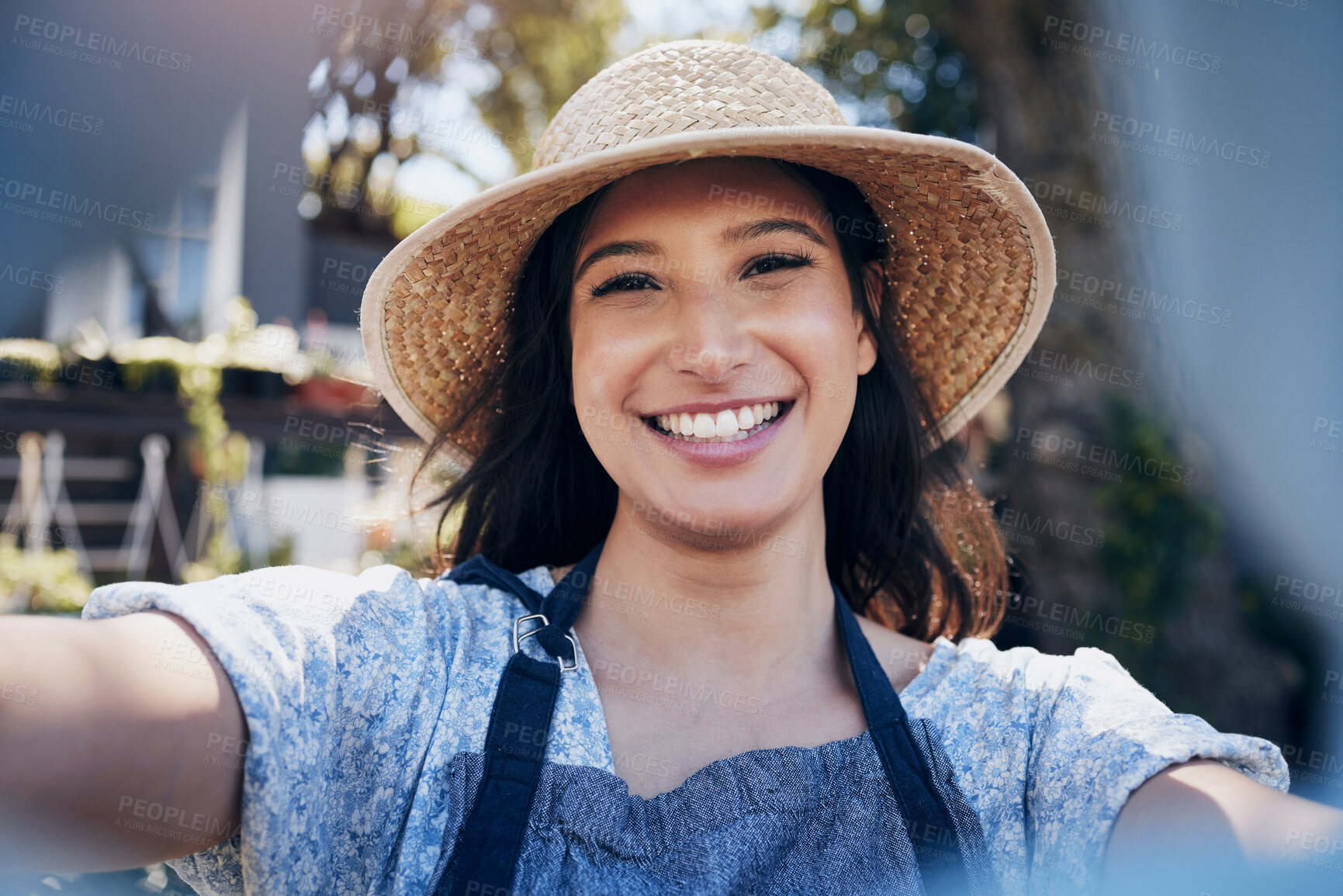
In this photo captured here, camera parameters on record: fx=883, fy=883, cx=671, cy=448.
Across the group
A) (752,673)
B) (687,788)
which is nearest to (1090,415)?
(752,673)

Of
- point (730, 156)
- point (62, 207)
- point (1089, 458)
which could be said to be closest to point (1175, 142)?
point (1089, 458)

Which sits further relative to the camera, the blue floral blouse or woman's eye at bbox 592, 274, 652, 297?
woman's eye at bbox 592, 274, 652, 297

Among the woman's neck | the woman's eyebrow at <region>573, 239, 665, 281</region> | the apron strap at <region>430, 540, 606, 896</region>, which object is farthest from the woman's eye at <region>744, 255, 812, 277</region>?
the apron strap at <region>430, 540, 606, 896</region>

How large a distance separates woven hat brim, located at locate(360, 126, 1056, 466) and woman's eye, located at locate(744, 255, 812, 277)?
177mm

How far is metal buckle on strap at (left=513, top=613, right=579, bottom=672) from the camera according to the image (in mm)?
1551

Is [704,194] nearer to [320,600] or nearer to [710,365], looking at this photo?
[710,365]

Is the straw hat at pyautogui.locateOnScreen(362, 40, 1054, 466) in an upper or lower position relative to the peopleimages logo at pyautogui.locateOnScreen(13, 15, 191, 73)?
lower

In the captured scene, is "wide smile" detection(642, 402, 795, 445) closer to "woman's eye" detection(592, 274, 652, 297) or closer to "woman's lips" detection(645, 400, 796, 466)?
"woman's lips" detection(645, 400, 796, 466)

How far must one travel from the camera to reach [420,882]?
51.6 inches

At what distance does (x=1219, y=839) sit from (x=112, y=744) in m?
1.38

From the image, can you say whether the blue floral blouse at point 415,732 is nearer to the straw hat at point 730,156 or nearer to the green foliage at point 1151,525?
the straw hat at point 730,156

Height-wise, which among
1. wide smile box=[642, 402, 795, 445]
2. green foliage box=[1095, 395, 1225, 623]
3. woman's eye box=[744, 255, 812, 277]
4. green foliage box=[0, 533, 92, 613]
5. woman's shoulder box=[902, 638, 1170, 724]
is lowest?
green foliage box=[0, 533, 92, 613]

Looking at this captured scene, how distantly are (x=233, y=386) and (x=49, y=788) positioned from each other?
5.31m

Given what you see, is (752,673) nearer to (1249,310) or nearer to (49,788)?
(49,788)
